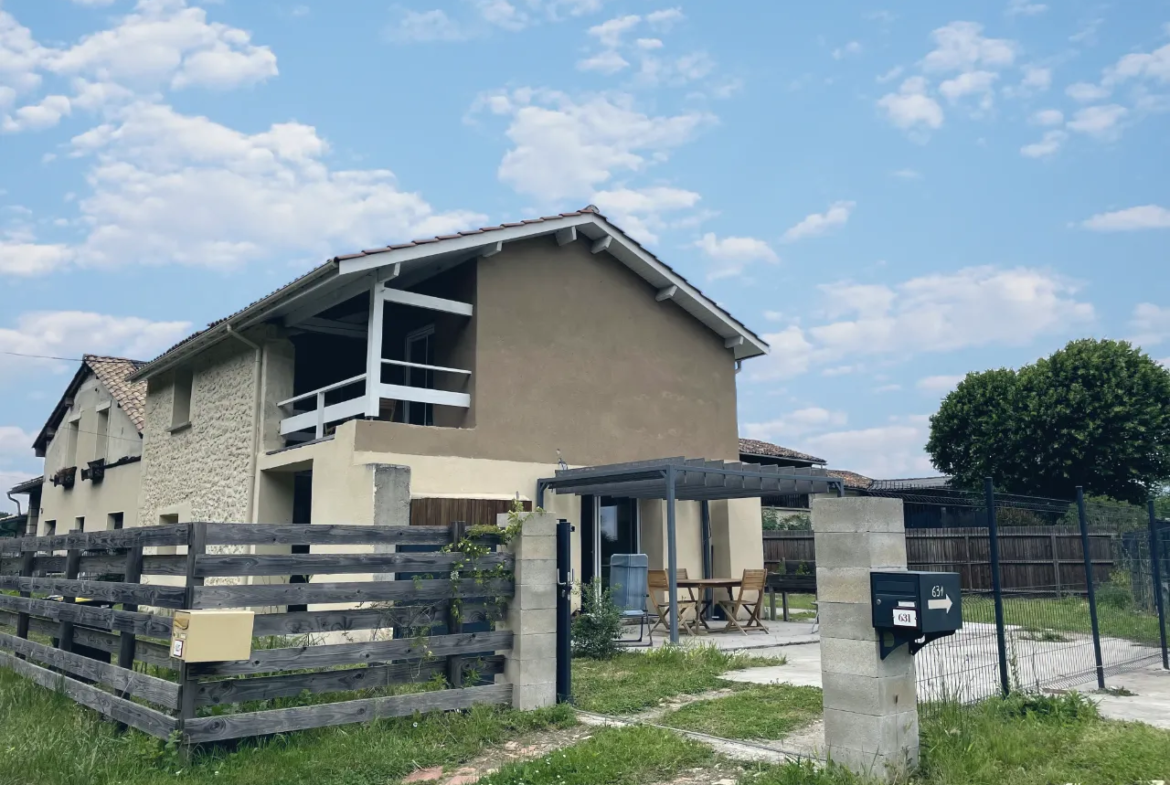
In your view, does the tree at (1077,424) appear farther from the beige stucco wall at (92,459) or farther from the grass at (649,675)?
the beige stucco wall at (92,459)

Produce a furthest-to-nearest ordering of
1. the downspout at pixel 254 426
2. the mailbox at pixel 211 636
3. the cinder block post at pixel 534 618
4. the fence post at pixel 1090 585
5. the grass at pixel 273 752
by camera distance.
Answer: the downspout at pixel 254 426 < the fence post at pixel 1090 585 < the cinder block post at pixel 534 618 < the mailbox at pixel 211 636 < the grass at pixel 273 752

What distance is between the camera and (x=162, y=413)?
17.5m

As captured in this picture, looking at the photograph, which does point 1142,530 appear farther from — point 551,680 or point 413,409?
point 413,409

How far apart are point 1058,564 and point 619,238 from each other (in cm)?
833

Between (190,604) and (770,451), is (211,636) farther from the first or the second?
(770,451)

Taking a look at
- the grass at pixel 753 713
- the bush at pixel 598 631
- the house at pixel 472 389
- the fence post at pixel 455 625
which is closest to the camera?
the grass at pixel 753 713

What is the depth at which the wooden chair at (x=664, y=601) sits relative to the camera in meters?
11.8

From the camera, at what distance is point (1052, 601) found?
24.6 feet

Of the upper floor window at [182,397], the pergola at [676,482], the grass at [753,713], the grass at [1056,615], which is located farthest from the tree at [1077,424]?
the upper floor window at [182,397]

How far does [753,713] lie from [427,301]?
23.9 feet

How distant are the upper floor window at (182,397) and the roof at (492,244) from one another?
41cm

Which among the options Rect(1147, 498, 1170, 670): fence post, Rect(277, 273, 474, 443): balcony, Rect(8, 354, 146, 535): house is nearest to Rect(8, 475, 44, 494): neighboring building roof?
Rect(8, 354, 146, 535): house

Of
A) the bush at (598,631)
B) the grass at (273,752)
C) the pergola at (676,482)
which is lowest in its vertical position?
the grass at (273,752)

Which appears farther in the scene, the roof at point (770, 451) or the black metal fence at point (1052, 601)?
the roof at point (770, 451)
